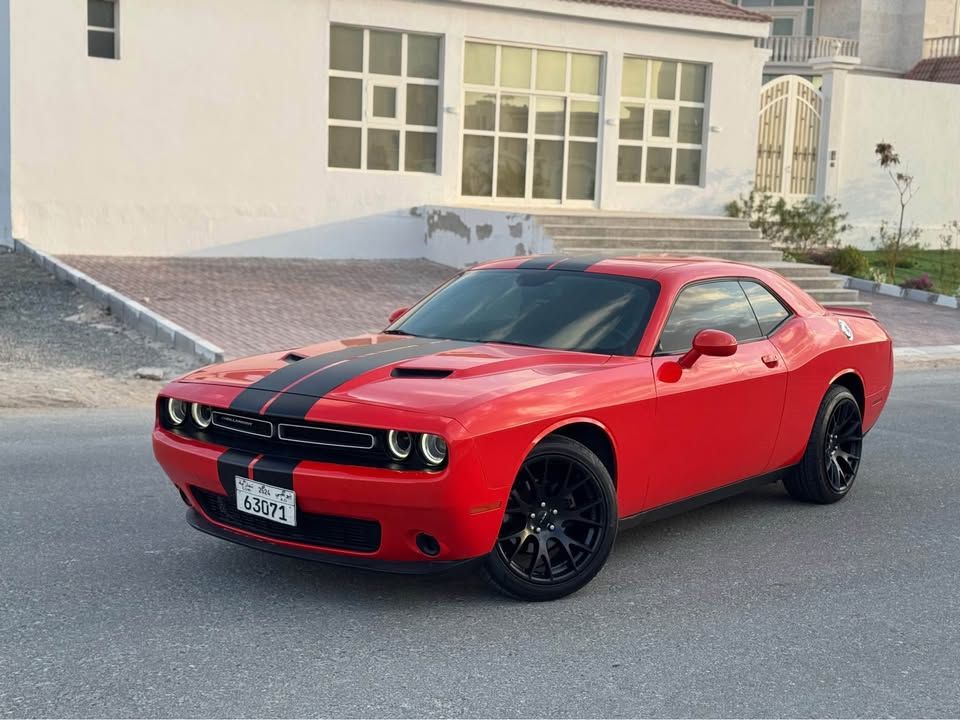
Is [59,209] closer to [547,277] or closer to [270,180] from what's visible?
[270,180]

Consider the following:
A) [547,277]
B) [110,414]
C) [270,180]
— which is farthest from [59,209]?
[547,277]

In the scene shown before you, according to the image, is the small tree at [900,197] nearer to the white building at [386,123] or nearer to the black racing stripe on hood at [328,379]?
the white building at [386,123]

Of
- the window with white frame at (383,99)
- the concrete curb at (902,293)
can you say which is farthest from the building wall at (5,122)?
the concrete curb at (902,293)

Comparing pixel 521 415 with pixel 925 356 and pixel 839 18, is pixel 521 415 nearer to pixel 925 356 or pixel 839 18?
pixel 925 356

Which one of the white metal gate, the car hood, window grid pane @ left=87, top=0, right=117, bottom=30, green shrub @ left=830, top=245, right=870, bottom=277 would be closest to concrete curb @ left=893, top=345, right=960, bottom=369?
green shrub @ left=830, top=245, right=870, bottom=277

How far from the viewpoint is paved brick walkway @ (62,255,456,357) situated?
44.7 ft

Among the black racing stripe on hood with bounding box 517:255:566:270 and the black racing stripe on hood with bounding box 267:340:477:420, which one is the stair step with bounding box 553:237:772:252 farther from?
the black racing stripe on hood with bounding box 267:340:477:420

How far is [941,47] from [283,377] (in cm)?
4328

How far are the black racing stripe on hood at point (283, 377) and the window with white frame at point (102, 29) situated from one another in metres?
14.1

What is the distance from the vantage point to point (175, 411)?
17.6 ft

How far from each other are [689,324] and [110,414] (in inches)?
213

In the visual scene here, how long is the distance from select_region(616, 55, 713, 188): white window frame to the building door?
29.0 inches

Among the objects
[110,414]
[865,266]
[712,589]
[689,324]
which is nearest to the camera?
[712,589]

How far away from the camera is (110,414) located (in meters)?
9.62
